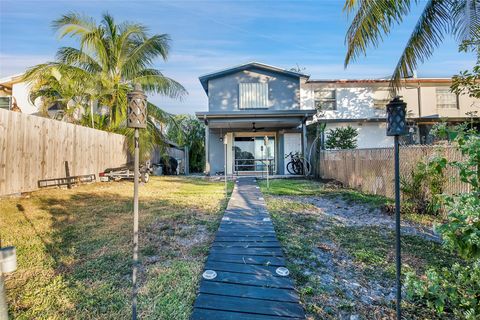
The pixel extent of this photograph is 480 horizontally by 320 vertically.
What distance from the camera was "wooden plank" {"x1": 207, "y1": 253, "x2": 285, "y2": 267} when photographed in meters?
3.23

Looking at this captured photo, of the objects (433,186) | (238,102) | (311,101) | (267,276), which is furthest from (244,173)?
(267,276)

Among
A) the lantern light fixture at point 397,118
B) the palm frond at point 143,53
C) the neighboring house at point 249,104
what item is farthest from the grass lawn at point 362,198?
the palm frond at point 143,53

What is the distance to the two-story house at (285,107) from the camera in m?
14.9

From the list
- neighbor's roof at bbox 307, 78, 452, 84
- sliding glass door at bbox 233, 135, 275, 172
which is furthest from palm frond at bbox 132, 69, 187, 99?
neighbor's roof at bbox 307, 78, 452, 84

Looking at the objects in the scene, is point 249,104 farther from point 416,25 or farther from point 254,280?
Result: point 254,280

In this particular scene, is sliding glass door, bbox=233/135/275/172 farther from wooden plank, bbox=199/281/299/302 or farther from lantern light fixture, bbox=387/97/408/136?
lantern light fixture, bbox=387/97/408/136

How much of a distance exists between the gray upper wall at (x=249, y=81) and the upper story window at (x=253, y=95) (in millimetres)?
246

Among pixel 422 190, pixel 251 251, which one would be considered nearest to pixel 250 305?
pixel 251 251

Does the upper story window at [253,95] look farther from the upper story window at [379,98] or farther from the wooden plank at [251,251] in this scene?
the wooden plank at [251,251]

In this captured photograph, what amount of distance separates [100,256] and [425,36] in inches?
303

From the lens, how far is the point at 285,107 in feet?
50.8

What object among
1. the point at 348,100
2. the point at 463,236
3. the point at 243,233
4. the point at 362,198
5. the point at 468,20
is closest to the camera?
the point at 463,236

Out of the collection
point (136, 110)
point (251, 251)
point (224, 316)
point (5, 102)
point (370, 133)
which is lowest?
point (224, 316)

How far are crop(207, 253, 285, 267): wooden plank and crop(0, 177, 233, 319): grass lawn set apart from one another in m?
0.23
